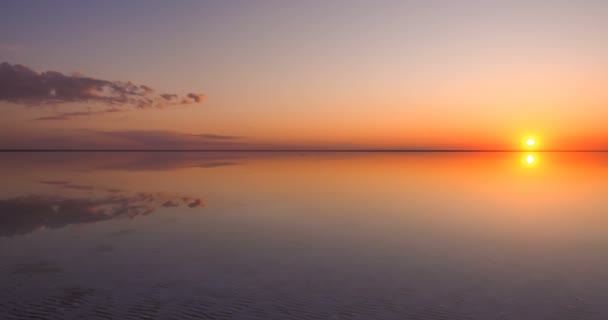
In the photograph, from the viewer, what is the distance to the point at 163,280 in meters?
12.5

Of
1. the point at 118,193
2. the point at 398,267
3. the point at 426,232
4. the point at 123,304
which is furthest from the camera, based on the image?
the point at 118,193

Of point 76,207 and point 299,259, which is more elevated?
point 76,207

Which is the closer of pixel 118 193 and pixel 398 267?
pixel 398 267

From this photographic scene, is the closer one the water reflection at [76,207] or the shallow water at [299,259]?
the shallow water at [299,259]

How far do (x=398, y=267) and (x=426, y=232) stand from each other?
6221 millimetres

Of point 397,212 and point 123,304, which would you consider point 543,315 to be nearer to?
point 123,304

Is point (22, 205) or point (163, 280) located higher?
point (22, 205)

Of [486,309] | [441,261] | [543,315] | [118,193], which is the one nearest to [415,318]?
[486,309]

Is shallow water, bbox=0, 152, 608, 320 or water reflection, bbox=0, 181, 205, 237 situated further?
water reflection, bbox=0, 181, 205, 237

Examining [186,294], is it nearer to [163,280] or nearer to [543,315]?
[163,280]

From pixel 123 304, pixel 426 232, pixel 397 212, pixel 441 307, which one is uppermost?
pixel 397 212

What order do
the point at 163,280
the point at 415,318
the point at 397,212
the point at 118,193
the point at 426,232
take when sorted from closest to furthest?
1. the point at 415,318
2. the point at 163,280
3. the point at 426,232
4. the point at 397,212
5. the point at 118,193

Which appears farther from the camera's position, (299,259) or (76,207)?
(76,207)

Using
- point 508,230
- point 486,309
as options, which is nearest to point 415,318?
point 486,309
